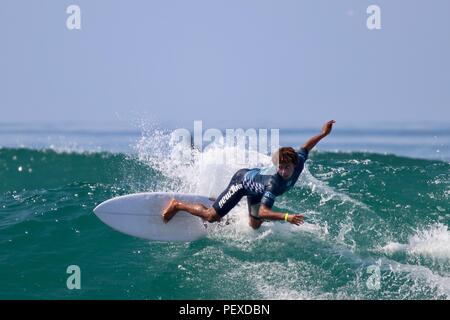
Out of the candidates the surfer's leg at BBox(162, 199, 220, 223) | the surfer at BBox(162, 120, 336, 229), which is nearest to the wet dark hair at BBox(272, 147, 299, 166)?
the surfer at BBox(162, 120, 336, 229)

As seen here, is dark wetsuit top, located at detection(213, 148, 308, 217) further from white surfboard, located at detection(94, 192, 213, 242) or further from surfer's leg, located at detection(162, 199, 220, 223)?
white surfboard, located at detection(94, 192, 213, 242)

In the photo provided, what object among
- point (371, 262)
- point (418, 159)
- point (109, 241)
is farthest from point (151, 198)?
point (418, 159)

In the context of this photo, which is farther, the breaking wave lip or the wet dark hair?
the breaking wave lip

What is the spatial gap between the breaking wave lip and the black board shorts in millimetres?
2036

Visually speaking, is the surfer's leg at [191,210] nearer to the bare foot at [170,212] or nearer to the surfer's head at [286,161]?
the bare foot at [170,212]

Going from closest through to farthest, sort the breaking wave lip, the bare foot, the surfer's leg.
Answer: the breaking wave lip < the surfer's leg < the bare foot

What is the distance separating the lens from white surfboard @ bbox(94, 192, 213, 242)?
1055 cm

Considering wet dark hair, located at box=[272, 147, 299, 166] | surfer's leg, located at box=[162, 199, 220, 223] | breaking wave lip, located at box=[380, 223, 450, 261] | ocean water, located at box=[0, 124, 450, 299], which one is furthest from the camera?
surfer's leg, located at box=[162, 199, 220, 223]

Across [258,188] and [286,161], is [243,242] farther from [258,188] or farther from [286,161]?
[286,161]

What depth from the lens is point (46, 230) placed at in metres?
11.2

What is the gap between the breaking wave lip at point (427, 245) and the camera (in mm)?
9891

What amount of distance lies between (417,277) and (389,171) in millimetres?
5803

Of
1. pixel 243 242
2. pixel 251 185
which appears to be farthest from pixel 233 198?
pixel 243 242
